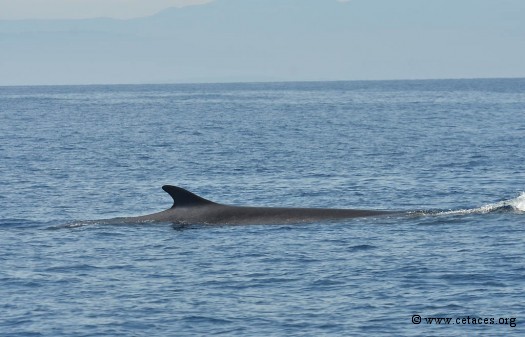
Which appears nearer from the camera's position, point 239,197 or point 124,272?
point 124,272

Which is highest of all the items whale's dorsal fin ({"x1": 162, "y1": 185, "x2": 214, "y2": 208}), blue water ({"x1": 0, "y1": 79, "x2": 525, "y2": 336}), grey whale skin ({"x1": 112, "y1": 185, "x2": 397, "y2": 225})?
whale's dorsal fin ({"x1": 162, "y1": 185, "x2": 214, "y2": 208})

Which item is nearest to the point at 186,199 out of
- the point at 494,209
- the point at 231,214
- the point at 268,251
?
the point at 231,214

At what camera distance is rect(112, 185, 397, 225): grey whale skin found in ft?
85.3

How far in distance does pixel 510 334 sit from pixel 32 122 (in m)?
74.6

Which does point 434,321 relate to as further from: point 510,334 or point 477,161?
point 477,161

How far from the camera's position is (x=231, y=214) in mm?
26172

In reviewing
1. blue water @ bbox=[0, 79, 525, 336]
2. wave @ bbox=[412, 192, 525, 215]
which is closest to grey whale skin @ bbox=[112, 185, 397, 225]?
blue water @ bbox=[0, 79, 525, 336]

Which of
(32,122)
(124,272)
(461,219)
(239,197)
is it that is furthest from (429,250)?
(32,122)

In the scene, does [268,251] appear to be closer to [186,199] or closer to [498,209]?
[186,199]

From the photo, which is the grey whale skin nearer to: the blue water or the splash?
the blue water

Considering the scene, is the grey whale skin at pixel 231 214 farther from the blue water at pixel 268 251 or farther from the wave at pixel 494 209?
the wave at pixel 494 209

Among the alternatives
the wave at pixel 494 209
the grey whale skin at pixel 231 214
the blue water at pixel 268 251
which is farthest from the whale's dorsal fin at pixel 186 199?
the wave at pixel 494 209

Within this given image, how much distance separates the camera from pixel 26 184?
3772cm

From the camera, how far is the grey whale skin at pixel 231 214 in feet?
85.3
